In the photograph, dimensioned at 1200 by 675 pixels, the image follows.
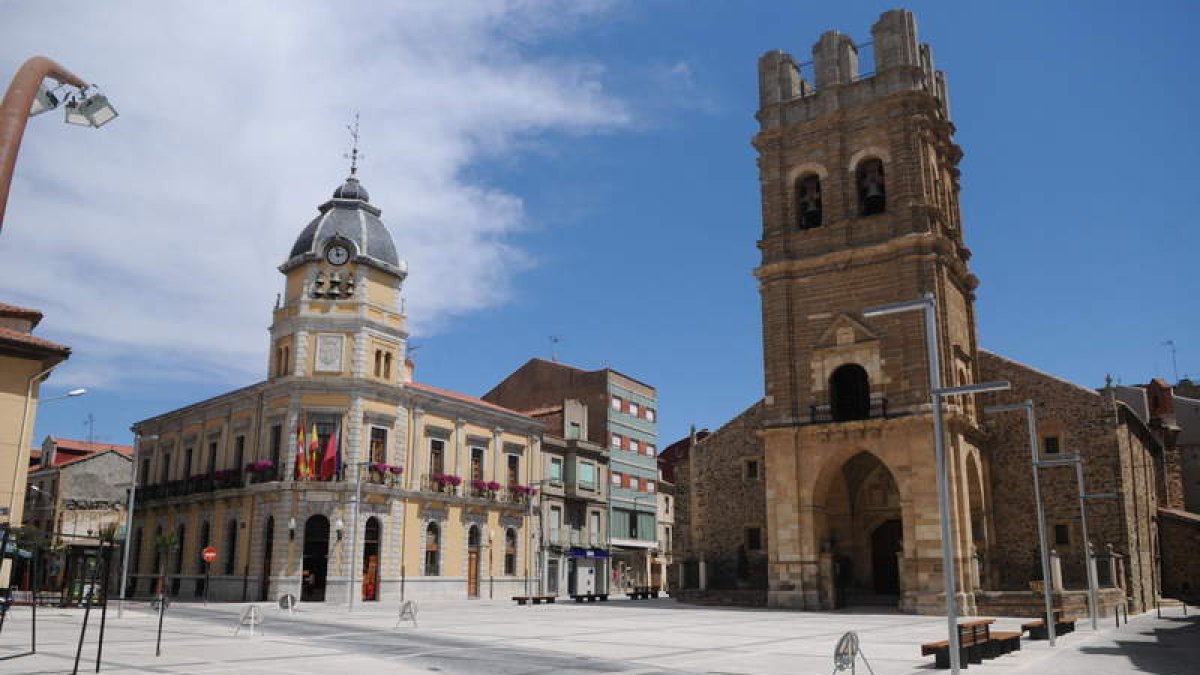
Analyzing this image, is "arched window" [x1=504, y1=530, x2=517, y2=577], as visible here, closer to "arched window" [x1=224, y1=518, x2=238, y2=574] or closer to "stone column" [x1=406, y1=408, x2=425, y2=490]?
"stone column" [x1=406, y1=408, x2=425, y2=490]

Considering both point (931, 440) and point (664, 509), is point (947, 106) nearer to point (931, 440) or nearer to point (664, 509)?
point (931, 440)

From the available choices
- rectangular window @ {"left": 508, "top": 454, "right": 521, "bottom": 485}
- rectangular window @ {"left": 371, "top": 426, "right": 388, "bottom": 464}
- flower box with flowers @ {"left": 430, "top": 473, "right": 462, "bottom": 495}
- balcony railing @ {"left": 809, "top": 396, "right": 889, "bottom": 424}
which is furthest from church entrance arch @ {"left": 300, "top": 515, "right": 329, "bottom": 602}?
balcony railing @ {"left": 809, "top": 396, "right": 889, "bottom": 424}

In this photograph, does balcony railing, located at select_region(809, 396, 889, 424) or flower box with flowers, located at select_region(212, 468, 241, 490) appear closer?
balcony railing, located at select_region(809, 396, 889, 424)

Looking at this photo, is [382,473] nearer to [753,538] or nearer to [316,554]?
[316,554]

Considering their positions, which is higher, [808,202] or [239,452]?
[808,202]

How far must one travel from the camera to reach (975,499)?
117ft

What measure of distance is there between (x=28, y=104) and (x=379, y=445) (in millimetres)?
36378

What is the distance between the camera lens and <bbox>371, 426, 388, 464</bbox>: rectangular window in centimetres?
4034

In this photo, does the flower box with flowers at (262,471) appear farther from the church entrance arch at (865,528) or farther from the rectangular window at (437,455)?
the church entrance arch at (865,528)

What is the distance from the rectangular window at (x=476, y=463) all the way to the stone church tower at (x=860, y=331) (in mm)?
15432

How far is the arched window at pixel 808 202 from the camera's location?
38.6 m

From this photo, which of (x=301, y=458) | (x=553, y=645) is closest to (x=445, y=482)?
(x=301, y=458)

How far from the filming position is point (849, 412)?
35.8 m

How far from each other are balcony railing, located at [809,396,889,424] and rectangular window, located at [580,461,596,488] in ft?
66.3
